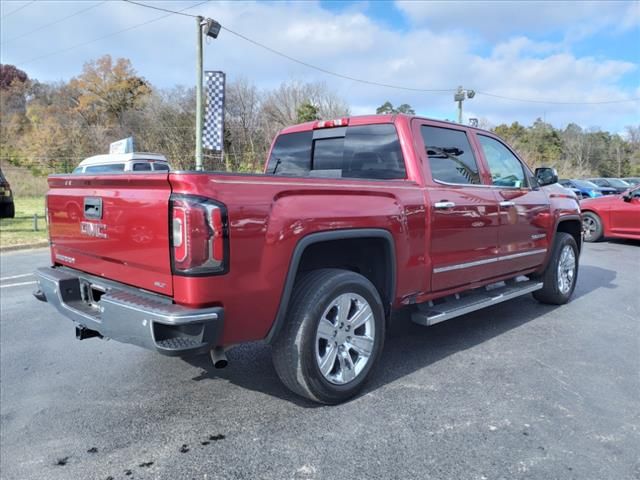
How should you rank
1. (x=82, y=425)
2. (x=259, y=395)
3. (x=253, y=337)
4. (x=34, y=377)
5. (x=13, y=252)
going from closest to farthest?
(x=253, y=337)
(x=82, y=425)
(x=259, y=395)
(x=34, y=377)
(x=13, y=252)

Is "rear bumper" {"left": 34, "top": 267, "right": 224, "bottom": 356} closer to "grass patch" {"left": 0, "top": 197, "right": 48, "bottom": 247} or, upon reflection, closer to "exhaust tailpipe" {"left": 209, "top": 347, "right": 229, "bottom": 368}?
"exhaust tailpipe" {"left": 209, "top": 347, "right": 229, "bottom": 368}

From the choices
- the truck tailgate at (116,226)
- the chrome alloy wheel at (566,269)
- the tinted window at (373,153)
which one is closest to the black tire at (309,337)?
the truck tailgate at (116,226)

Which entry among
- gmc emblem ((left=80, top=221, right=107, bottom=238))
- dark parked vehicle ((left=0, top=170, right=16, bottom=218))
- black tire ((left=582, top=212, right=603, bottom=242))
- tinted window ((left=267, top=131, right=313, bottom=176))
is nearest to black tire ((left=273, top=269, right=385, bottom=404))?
gmc emblem ((left=80, top=221, right=107, bottom=238))

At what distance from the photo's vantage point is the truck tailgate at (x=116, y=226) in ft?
8.63

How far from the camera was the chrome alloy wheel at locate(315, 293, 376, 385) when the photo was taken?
3.11 m

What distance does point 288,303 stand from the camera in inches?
116

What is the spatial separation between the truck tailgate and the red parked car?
11.2 meters

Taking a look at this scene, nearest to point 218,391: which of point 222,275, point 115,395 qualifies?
point 115,395

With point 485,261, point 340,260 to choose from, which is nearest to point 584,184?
point 485,261

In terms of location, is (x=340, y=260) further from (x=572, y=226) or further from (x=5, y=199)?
(x=5, y=199)

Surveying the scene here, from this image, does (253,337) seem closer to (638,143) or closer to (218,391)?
(218,391)

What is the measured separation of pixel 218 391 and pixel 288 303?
3.23 ft

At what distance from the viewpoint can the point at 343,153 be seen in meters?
4.34

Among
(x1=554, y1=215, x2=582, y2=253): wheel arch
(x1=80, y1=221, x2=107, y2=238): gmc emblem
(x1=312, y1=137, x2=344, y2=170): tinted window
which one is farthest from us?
(x1=554, y1=215, x2=582, y2=253): wheel arch
